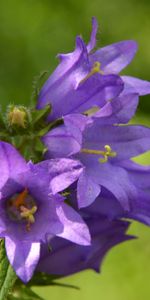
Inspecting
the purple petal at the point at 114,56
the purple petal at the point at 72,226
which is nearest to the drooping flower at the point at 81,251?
the purple petal at the point at 72,226

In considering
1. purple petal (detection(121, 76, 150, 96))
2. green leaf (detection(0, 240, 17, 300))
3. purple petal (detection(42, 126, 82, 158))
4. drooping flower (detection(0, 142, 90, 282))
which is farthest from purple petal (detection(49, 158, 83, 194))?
purple petal (detection(121, 76, 150, 96))

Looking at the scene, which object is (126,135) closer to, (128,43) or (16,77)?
(128,43)

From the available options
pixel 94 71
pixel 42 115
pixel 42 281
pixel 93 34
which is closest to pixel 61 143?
pixel 42 115

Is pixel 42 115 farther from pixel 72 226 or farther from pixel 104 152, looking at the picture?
pixel 72 226

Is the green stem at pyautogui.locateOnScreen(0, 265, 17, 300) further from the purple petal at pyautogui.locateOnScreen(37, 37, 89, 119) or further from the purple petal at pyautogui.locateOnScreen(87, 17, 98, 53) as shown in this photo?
the purple petal at pyautogui.locateOnScreen(87, 17, 98, 53)

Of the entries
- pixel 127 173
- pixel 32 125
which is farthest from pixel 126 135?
pixel 32 125

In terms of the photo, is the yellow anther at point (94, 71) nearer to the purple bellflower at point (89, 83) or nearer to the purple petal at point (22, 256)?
the purple bellflower at point (89, 83)

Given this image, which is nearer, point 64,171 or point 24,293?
point 64,171
